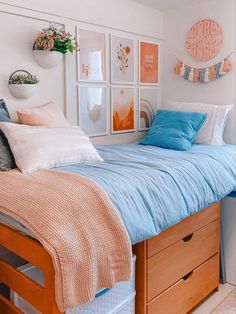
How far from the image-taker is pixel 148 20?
9.75 feet

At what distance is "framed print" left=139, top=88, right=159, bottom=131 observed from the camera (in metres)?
3.03

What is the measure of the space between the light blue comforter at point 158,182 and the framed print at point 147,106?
761 millimetres

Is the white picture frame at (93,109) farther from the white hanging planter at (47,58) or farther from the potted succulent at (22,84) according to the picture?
the potted succulent at (22,84)

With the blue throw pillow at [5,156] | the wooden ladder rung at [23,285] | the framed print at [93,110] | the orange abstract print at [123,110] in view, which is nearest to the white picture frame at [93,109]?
the framed print at [93,110]

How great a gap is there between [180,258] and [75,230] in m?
0.96

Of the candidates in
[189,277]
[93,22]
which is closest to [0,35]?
[93,22]

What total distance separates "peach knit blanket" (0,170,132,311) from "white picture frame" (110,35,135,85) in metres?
1.58

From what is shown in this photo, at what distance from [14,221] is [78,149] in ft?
2.05

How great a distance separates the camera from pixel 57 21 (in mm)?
2295

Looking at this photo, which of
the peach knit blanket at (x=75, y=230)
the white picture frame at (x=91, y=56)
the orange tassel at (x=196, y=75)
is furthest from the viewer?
the orange tassel at (x=196, y=75)

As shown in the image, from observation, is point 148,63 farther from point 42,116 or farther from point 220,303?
point 220,303

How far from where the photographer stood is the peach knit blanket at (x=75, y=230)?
3.56 ft

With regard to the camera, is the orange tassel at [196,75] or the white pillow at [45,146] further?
the orange tassel at [196,75]

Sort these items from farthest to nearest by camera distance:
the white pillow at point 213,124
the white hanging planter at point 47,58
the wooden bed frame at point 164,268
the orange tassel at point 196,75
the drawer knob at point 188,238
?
the orange tassel at point 196,75, the white pillow at point 213,124, the white hanging planter at point 47,58, the drawer knob at point 188,238, the wooden bed frame at point 164,268
